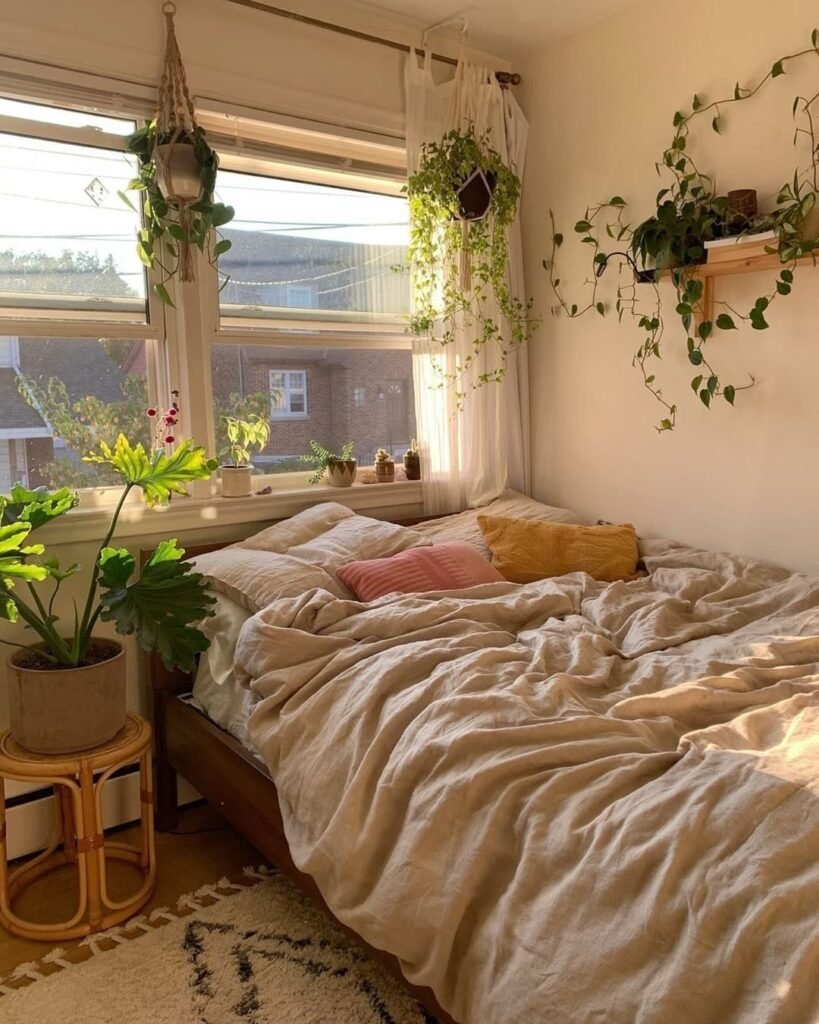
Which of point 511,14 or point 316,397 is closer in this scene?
point 511,14

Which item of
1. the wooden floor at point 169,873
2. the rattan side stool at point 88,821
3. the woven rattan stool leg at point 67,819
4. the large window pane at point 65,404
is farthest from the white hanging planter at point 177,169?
the wooden floor at point 169,873

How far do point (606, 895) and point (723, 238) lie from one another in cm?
193

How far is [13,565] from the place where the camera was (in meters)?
1.78

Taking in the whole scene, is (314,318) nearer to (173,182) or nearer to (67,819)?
(173,182)

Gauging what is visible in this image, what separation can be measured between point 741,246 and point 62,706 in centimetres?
212

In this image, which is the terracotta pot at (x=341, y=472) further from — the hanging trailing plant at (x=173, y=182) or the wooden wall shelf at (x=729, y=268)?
the wooden wall shelf at (x=729, y=268)

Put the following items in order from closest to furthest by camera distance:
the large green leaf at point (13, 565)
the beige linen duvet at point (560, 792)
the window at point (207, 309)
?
the beige linen duvet at point (560, 792)
the large green leaf at point (13, 565)
the window at point (207, 309)

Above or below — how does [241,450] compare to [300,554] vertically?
above

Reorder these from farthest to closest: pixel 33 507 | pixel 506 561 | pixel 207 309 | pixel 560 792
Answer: pixel 207 309, pixel 506 561, pixel 33 507, pixel 560 792

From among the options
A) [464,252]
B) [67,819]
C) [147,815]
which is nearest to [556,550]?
[464,252]

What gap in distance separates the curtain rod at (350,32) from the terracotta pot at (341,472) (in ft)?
4.51

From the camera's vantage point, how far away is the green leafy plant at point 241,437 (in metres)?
2.77

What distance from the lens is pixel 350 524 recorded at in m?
2.60

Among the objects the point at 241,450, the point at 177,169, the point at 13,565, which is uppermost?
the point at 177,169
